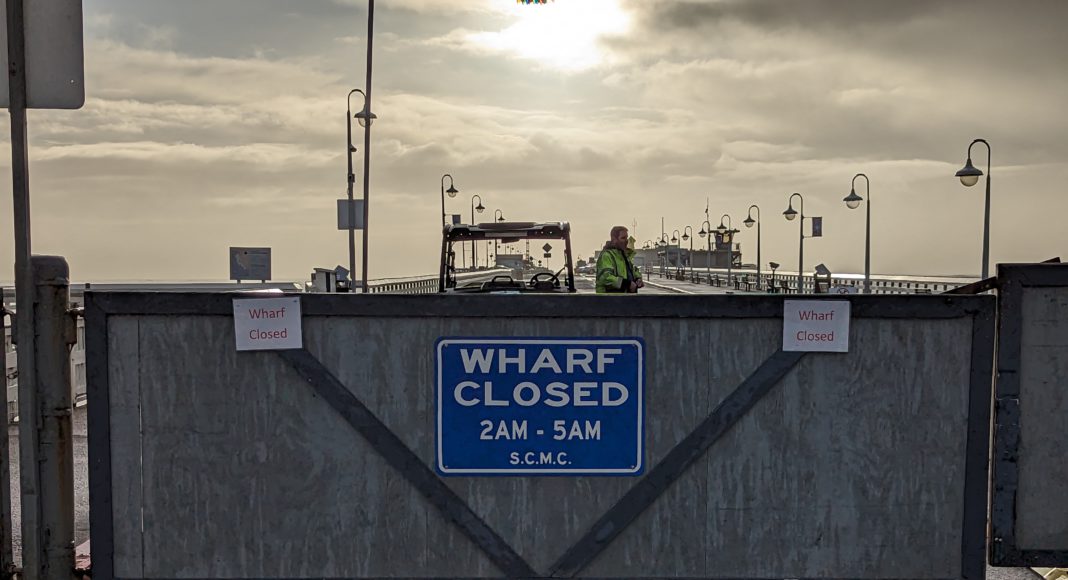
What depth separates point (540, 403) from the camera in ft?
12.8

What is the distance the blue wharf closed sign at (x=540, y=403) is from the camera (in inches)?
153

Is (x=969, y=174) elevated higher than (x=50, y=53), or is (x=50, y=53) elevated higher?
(x=969, y=174)

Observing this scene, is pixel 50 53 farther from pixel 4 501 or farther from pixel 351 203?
pixel 351 203

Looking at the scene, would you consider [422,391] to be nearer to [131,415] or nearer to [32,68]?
[131,415]

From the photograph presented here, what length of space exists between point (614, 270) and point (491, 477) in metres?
5.69

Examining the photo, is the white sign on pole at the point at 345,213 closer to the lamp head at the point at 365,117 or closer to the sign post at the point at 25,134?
the lamp head at the point at 365,117

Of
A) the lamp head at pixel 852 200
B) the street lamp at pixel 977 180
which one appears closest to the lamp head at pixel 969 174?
the street lamp at pixel 977 180

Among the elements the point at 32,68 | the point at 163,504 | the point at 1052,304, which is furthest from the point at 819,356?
the point at 32,68

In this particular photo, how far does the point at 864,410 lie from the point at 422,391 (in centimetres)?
210

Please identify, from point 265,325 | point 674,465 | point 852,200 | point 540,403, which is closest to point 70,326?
point 265,325

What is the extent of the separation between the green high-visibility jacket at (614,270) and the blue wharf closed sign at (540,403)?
5430 mm

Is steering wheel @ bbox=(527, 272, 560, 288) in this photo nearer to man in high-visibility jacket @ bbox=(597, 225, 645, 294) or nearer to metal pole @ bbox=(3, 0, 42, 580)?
man in high-visibility jacket @ bbox=(597, 225, 645, 294)

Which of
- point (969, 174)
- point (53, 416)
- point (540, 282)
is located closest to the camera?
point (53, 416)

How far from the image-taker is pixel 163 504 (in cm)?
393
